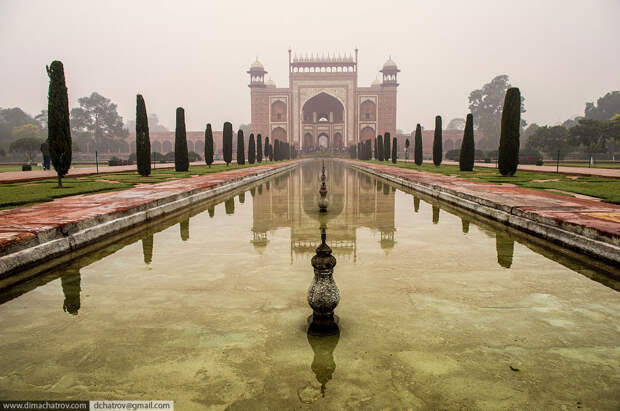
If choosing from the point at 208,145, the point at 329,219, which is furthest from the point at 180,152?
the point at 329,219

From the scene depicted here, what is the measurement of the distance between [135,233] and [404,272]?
11.6 feet

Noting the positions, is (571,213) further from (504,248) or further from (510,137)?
(510,137)

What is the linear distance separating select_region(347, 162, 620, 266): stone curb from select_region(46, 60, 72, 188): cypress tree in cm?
909

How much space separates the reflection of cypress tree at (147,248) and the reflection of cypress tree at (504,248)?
10.9ft

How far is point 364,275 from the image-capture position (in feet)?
11.0

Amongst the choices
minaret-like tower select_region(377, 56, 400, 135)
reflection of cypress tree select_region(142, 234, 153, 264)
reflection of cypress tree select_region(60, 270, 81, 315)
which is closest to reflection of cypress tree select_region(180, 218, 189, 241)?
reflection of cypress tree select_region(142, 234, 153, 264)

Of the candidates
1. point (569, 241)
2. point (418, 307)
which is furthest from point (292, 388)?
point (569, 241)

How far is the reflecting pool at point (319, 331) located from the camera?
175 cm

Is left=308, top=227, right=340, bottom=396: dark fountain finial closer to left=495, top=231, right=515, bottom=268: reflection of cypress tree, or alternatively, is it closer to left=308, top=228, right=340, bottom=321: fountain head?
left=308, top=228, right=340, bottom=321: fountain head

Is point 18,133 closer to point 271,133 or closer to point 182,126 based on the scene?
point 271,133

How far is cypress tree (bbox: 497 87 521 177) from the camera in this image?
45.5 feet

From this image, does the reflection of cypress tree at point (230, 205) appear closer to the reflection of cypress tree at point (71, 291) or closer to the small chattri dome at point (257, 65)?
the reflection of cypress tree at point (71, 291)

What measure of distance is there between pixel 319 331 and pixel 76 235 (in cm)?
325

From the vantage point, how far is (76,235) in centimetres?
429
